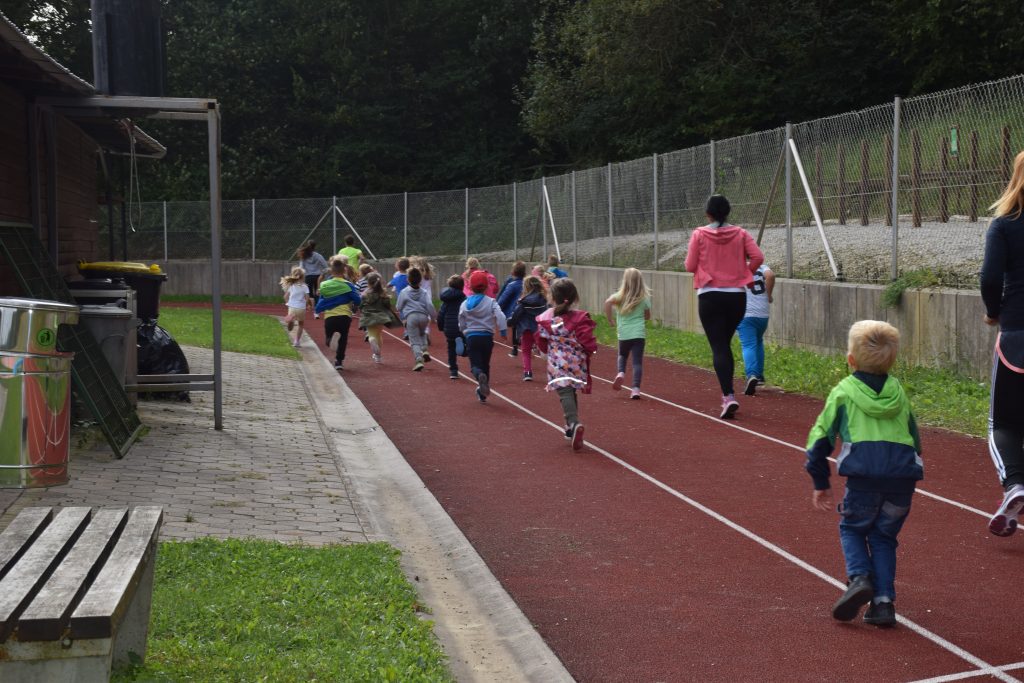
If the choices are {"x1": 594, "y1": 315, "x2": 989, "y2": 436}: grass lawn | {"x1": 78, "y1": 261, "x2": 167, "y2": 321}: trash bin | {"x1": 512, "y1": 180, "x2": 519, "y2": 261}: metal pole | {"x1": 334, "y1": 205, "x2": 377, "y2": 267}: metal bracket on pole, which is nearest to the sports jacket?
{"x1": 594, "y1": 315, "x2": 989, "y2": 436}: grass lawn

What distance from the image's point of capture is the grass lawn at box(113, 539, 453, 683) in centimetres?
494

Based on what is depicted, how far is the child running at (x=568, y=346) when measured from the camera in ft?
36.6

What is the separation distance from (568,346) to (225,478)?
350cm

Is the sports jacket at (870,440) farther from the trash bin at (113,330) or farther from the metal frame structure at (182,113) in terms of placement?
the trash bin at (113,330)

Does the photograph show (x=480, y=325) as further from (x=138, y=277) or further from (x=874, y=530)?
(x=874, y=530)

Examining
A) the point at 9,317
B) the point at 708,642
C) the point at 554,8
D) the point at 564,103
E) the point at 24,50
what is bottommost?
the point at 708,642

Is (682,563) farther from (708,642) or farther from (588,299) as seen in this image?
(588,299)

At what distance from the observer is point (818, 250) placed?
1747 centimetres

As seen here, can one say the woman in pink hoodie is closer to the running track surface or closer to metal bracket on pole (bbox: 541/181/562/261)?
the running track surface

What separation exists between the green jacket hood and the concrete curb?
6.05ft

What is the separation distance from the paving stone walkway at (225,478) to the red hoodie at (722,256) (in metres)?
4.05

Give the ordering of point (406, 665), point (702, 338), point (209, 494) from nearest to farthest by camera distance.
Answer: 1. point (406, 665)
2. point (209, 494)
3. point (702, 338)

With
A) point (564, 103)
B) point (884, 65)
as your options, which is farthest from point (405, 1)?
point (884, 65)

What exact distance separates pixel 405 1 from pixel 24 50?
152 ft
